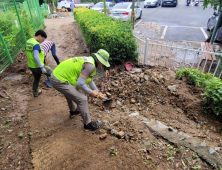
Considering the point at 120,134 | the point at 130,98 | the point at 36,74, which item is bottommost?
the point at 130,98

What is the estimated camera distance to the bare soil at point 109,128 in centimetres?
220

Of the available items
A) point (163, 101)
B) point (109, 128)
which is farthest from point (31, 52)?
point (163, 101)

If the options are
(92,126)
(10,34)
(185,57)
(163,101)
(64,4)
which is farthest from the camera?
(64,4)

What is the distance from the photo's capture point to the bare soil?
2.20m

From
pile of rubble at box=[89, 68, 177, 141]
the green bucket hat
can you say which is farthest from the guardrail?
the green bucket hat

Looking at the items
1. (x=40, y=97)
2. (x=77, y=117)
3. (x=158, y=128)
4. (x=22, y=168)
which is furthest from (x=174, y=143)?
(x=40, y=97)

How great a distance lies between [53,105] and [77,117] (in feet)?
2.73

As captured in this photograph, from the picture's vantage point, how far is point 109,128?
9.14ft

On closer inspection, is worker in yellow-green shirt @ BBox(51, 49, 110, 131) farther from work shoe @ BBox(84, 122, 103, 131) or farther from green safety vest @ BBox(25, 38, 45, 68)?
green safety vest @ BBox(25, 38, 45, 68)

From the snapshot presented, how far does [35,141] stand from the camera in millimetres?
2654

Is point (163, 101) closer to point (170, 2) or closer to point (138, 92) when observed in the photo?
point (138, 92)

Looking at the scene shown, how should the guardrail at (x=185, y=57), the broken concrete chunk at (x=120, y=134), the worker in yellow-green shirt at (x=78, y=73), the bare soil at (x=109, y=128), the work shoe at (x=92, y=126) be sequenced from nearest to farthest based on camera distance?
the bare soil at (x=109, y=128) → the worker in yellow-green shirt at (x=78, y=73) → the broken concrete chunk at (x=120, y=134) → the work shoe at (x=92, y=126) → the guardrail at (x=185, y=57)

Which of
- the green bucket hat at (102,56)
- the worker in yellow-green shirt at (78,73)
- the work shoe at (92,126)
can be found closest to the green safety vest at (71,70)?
the worker in yellow-green shirt at (78,73)

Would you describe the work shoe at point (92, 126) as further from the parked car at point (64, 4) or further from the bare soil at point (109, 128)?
the parked car at point (64, 4)
